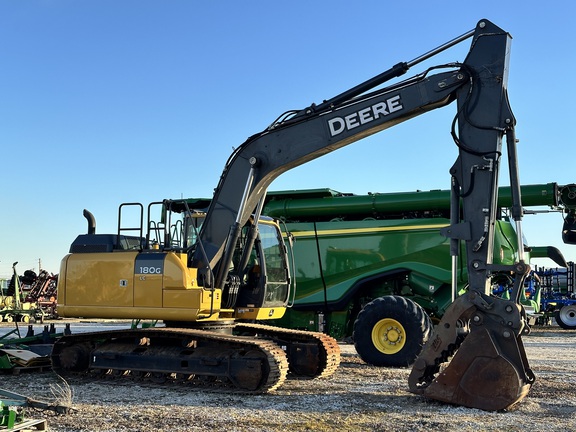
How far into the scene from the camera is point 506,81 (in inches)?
352

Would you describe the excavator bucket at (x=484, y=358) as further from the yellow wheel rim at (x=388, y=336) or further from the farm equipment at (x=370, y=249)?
the farm equipment at (x=370, y=249)

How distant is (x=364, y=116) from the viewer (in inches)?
378

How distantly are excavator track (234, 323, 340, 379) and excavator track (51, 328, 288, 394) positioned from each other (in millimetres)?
1091

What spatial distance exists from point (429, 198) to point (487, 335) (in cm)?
771

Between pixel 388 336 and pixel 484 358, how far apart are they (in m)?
4.81

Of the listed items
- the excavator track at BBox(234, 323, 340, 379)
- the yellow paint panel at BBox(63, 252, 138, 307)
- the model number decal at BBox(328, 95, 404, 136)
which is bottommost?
the excavator track at BBox(234, 323, 340, 379)

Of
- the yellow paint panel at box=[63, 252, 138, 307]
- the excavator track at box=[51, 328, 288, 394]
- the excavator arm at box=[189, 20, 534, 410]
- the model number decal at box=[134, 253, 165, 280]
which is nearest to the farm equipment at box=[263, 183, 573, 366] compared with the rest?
the excavator arm at box=[189, 20, 534, 410]

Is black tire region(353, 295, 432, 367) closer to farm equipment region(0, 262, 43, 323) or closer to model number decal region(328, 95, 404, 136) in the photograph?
model number decal region(328, 95, 404, 136)

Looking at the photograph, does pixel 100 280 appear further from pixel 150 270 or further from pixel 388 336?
pixel 388 336

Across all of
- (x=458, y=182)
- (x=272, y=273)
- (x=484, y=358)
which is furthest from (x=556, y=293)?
(x=484, y=358)

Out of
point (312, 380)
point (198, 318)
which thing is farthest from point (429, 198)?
point (198, 318)

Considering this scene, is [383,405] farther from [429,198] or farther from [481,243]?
[429,198]

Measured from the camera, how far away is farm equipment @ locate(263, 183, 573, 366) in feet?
48.0

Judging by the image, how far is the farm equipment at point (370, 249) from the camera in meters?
14.6
